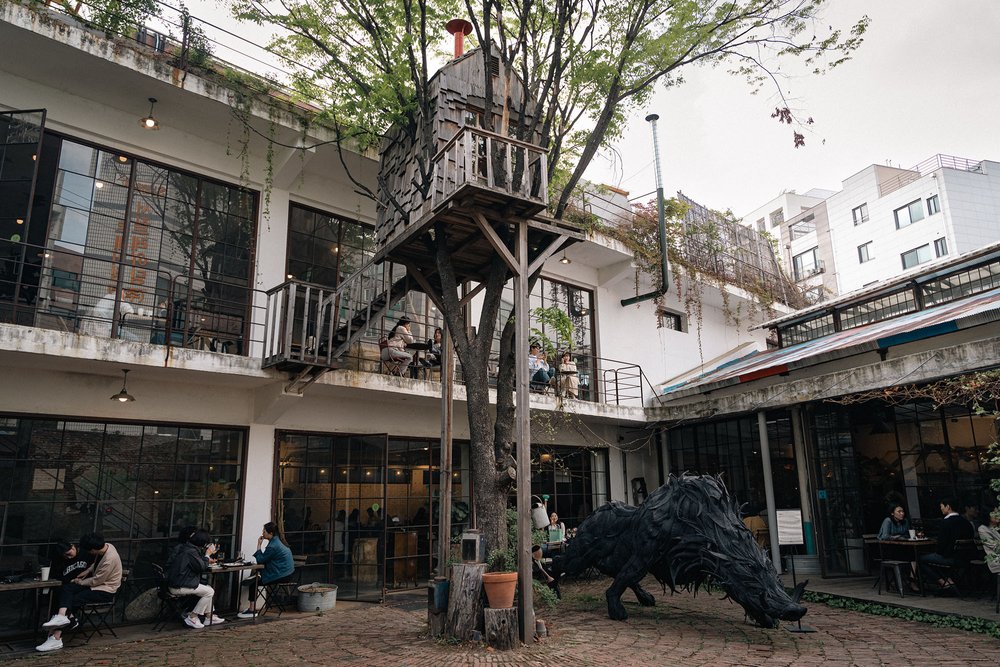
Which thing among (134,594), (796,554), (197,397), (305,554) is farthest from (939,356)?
(134,594)

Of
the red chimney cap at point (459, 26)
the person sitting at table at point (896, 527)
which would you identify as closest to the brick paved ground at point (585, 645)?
the person sitting at table at point (896, 527)

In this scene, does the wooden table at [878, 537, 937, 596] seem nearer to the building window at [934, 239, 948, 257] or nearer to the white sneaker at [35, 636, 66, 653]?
the white sneaker at [35, 636, 66, 653]

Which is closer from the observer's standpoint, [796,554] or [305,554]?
[305,554]

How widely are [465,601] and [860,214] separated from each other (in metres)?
31.5

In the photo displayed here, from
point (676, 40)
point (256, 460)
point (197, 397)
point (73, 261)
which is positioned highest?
point (676, 40)

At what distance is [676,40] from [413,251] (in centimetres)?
464

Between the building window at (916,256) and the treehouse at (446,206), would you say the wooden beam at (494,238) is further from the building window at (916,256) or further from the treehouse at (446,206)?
the building window at (916,256)

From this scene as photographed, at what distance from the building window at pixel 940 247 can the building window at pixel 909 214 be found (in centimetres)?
151

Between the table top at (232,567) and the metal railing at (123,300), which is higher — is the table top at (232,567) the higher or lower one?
the lower one

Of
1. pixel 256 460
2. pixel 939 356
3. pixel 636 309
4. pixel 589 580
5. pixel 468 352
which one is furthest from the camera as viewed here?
pixel 636 309

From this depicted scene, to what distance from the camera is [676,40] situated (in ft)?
29.7

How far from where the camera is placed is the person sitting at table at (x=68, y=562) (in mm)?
7363

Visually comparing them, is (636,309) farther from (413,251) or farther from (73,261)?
(73,261)

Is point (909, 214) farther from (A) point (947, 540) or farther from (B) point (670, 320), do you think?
(A) point (947, 540)
